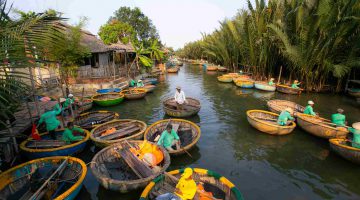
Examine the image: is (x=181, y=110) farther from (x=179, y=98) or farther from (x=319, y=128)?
(x=319, y=128)

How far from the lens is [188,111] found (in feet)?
40.2

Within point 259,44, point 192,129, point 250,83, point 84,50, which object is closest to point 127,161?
point 192,129

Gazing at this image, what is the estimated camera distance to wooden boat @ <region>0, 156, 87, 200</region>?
535 cm

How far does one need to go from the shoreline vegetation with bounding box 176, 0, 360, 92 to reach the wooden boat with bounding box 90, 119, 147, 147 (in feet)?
48.0

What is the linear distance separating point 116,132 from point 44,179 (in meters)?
3.53

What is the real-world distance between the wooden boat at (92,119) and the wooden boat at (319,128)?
10.1m

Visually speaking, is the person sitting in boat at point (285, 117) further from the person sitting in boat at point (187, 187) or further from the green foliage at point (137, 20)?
the green foliage at point (137, 20)

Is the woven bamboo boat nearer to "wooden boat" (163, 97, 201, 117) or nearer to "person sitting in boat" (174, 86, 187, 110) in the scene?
"wooden boat" (163, 97, 201, 117)

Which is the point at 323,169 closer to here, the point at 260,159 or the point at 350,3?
the point at 260,159

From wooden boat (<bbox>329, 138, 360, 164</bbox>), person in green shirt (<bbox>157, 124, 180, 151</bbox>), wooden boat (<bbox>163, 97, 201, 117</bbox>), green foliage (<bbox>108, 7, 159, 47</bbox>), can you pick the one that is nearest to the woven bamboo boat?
wooden boat (<bbox>329, 138, 360, 164</bbox>)

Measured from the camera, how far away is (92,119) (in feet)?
37.8

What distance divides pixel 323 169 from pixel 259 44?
56.1ft

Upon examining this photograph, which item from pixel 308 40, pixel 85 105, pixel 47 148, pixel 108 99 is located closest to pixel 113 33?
pixel 108 99

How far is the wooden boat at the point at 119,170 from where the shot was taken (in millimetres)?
5484
